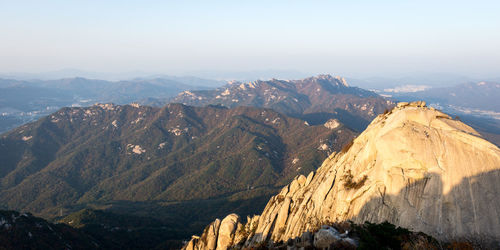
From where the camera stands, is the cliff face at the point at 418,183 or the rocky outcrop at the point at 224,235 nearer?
the cliff face at the point at 418,183

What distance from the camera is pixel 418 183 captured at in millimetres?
34469

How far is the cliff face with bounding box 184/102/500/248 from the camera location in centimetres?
3136

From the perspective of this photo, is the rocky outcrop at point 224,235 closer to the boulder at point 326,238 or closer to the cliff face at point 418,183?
the cliff face at point 418,183

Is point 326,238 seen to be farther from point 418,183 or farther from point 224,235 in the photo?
point 224,235

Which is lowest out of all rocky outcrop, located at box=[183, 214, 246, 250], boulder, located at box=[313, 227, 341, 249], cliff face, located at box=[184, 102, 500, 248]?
rocky outcrop, located at box=[183, 214, 246, 250]

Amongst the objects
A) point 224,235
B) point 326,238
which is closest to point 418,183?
point 326,238

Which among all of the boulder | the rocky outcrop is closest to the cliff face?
the boulder

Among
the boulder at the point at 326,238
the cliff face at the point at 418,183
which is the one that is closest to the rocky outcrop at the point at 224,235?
the cliff face at the point at 418,183

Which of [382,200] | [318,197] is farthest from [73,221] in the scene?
[382,200]

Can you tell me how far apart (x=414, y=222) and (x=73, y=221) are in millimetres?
192655

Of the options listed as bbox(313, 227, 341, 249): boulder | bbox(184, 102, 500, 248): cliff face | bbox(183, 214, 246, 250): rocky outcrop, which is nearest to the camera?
bbox(313, 227, 341, 249): boulder

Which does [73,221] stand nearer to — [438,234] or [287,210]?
[287,210]

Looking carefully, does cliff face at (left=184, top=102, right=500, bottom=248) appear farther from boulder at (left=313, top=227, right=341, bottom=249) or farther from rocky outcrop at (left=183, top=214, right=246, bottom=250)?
rocky outcrop at (left=183, top=214, right=246, bottom=250)

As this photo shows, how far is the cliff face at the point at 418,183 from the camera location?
31.4 meters
